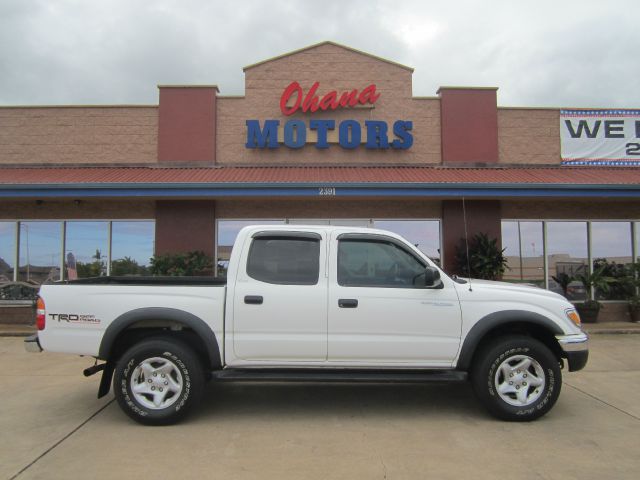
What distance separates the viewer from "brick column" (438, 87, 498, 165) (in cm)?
1345

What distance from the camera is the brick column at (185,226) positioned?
12.7 m

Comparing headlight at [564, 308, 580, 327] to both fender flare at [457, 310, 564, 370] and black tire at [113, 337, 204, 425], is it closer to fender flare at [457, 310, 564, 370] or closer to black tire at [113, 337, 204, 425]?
fender flare at [457, 310, 564, 370]

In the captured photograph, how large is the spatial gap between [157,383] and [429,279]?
2.93 meters

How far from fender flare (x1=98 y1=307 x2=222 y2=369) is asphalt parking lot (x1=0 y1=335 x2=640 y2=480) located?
2.51 ft

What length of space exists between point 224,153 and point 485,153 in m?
7.00

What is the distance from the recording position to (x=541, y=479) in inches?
151

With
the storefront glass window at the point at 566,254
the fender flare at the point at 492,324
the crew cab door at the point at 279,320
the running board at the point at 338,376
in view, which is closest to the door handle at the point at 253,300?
the crew cab door at the point at 279,320

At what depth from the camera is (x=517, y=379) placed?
201 inches

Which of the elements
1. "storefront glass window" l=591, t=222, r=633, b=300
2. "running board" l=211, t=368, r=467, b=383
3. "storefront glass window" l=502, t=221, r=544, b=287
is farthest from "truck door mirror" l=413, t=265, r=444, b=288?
"storefront glass window" l=591, t=222, r=633, b=300

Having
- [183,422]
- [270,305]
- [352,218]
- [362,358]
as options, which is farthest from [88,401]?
[352,218]

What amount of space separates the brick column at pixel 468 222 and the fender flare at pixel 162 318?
8.92 metres

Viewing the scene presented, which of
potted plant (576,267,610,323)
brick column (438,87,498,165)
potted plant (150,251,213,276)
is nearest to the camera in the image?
potted plant (150,251,213,276)

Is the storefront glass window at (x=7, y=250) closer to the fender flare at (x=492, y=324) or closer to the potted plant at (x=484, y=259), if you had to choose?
the potted plant at (x=484, y=259)

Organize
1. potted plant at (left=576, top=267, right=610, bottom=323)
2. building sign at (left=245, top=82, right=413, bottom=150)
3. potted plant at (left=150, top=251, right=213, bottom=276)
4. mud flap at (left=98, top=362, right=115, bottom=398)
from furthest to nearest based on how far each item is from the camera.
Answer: building sign at (left=245, top=82, right=413, bottom=150) → potted plant at (left=576, top=267, right=610, bottom=323) → potted plant at (left=150, top=251, right=213, bottom=276) → mud flap at (left=98, top=362, right=115, bottom=398)
